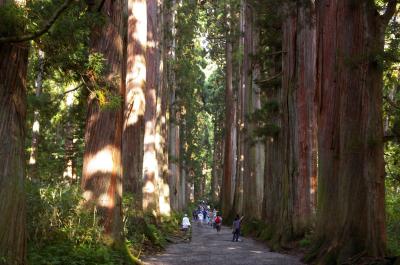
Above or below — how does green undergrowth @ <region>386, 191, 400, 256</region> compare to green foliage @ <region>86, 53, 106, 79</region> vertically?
below

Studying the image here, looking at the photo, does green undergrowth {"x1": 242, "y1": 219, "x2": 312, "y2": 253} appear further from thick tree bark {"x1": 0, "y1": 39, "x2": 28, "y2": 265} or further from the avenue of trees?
thick tree bark {"x1": 0, "y1": 39, "x2": 28, "y2": 265}

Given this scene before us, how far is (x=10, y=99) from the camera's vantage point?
6.95 m

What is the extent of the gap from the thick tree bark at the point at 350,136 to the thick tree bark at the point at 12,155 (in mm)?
6372

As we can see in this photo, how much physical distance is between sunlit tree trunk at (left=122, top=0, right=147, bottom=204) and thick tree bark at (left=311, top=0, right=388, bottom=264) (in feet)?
17.2

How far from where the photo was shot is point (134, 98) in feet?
52.4

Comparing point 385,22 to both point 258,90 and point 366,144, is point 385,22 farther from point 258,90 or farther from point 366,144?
point 258,90

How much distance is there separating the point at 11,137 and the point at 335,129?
8.55 m

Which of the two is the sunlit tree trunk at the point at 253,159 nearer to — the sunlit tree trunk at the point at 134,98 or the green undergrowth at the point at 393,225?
the green undergrowth at the point at 393,225

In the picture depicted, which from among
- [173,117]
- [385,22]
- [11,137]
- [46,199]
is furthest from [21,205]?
[173,117]

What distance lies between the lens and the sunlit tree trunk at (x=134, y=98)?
52.8 ft

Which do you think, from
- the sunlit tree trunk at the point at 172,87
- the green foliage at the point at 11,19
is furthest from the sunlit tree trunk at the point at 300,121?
the sunlit tree trunk at the point at 172,87

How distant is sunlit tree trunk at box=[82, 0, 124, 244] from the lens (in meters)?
11.0

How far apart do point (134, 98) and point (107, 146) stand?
4.97m

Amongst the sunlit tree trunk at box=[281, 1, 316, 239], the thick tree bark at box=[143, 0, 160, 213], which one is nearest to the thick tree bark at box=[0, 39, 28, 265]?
the sunlit tree trunk at box=[281, 1, 316, 239]
